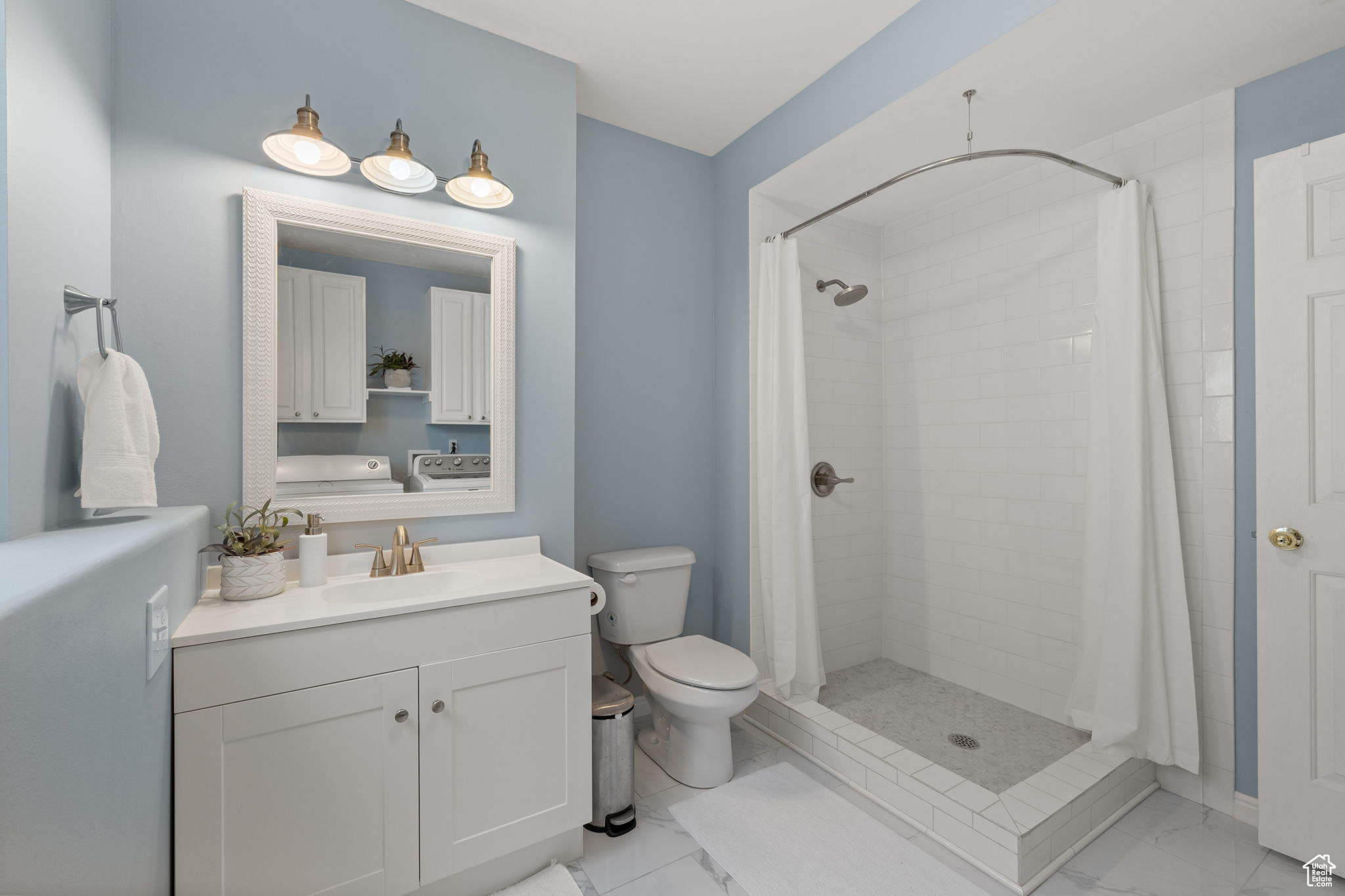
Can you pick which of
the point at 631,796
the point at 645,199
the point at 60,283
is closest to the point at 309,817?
the point at 631,796

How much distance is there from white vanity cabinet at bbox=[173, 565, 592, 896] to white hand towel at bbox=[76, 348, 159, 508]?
0.35 meters

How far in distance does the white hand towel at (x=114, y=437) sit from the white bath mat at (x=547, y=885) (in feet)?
4.43

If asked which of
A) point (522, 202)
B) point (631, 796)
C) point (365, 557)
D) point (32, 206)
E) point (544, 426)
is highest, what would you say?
point (522, 202)

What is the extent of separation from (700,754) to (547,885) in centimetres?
67

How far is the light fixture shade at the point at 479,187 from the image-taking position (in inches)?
73.2

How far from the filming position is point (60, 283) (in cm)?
121

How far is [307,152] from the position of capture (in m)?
1.67

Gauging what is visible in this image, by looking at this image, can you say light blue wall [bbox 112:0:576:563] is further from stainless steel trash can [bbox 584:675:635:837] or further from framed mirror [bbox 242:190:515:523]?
stainless steel trash can [bbox 584:675:635:837]

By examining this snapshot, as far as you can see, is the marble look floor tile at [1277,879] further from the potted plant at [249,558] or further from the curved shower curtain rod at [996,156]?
the potted plant at [249,558]

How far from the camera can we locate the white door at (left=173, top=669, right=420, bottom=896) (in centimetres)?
125

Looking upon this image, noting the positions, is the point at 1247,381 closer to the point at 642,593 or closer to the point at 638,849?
the point at 642,593

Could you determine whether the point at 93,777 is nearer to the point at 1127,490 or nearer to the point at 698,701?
the point at 698,701

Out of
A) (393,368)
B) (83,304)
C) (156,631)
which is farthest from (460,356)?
(156,631)

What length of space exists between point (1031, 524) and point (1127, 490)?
23.6 inches
